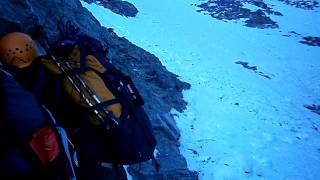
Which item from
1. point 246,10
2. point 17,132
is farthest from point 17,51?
point 246,10

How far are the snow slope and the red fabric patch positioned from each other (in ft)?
22.4

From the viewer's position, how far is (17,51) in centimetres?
379

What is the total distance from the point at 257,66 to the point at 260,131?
1242 cm

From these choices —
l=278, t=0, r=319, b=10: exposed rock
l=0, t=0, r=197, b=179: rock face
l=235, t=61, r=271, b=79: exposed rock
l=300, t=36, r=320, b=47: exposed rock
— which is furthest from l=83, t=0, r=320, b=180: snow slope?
l=278, t=0, r=319, b=10: exposed rock

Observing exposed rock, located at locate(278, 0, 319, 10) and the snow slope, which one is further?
exposed rock, located at locate(278, 0, 319, 10)

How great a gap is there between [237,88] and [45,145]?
54.2 ft

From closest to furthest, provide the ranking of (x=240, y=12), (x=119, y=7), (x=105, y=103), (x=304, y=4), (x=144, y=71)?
1. (x=105, y=103)
2. (x=144, y=71)
3. (x=119, y=7)
4. (x=240, y=12)
5. (x=304, y=4)

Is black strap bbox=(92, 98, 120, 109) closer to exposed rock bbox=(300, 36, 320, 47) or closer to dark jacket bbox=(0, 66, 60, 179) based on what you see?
dark jacket bbox=(0, 66, 60, 179)

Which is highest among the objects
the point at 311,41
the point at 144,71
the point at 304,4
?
the point at 144,71

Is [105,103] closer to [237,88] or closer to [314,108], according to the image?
[237,88]

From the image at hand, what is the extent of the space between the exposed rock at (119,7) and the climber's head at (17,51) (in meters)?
24.7

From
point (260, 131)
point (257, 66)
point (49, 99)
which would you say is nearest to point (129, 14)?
point (257, 66)

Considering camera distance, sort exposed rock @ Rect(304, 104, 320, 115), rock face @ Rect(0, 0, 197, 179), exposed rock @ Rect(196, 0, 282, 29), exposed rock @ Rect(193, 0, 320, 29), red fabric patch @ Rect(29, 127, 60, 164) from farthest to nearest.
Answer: exposed rock @ Rect(193, 0, 320, 29) → exposed rock @ Rect(196, 0, 282, 29) → exposed rock @ Rect(304, 104, 320, 115) → rock face @ Rect(0, 0, 197, 179) → red fabric patch @ Rect(29, 127, 60, 164)

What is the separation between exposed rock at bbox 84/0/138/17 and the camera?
1136 inches
